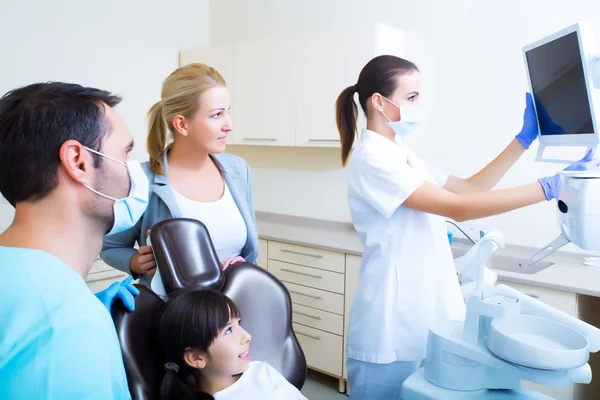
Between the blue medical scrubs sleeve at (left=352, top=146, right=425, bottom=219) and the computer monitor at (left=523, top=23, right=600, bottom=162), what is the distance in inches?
14.6

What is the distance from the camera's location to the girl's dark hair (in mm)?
1245

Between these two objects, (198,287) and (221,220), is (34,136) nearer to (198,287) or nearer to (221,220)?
(198,287)

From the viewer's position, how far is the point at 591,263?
92.4 inches

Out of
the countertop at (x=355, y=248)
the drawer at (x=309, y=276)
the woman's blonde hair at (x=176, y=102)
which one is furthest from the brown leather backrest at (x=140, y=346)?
the drawer at (x=309, y=276)

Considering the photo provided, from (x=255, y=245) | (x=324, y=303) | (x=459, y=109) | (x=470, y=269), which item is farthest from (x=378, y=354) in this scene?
(x=459, y=109)

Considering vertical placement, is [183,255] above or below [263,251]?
above

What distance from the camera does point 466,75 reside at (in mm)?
2730

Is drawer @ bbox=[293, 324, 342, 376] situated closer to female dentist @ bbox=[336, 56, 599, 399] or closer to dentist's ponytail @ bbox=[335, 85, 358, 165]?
female dentist @ bbox=[336, 56, 599, 399]

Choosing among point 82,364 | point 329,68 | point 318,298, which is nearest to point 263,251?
point 318,298

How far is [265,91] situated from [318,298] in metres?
1.26

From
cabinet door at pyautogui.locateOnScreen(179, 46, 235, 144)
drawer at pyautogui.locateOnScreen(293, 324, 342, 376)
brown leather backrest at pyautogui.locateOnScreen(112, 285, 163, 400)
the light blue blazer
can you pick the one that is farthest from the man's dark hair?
cabinet door at pyautogui.locateOnScreen(179, 46, 235, 144)

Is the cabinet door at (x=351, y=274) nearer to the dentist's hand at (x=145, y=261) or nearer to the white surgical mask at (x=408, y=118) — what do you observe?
the white surgical mask at (x=408, y=118)

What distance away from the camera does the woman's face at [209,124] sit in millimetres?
1707

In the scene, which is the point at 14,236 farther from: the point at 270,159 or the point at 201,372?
the point at 270,159
